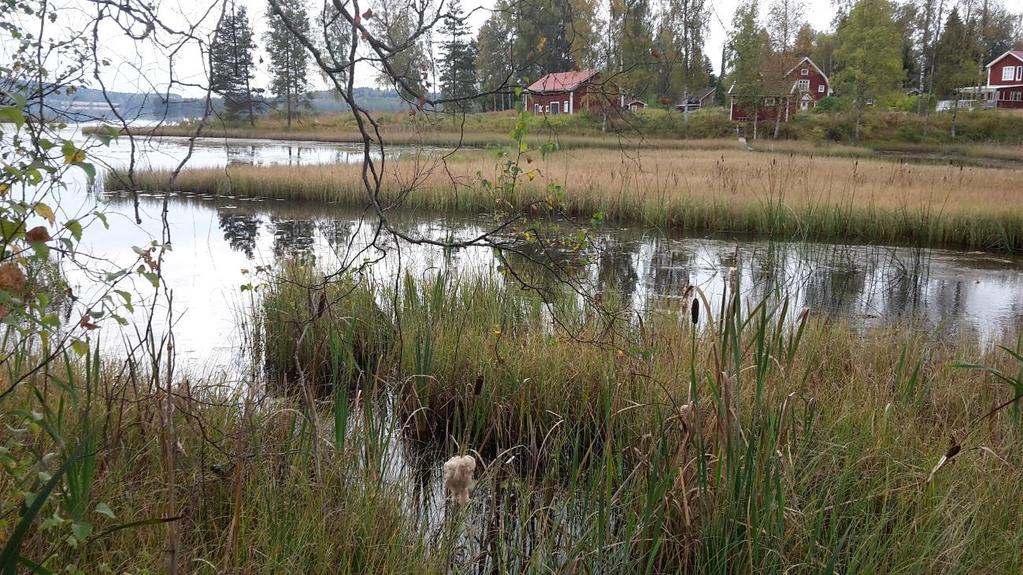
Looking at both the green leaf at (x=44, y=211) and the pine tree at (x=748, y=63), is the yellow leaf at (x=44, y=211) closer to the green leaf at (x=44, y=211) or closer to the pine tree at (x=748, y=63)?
the green leaf at (x=44, y=211)

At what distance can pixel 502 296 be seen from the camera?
18.9 feet

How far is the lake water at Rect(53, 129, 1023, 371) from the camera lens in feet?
21.0

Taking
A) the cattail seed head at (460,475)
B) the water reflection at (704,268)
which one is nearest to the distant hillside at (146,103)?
the cattail seed head at (460,475)

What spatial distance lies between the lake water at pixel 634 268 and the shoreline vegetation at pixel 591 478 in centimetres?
143

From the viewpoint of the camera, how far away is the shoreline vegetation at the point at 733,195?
37.2 ft

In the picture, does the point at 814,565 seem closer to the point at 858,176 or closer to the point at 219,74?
the point at 219,74

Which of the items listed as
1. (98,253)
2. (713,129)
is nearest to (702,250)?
(98,253)

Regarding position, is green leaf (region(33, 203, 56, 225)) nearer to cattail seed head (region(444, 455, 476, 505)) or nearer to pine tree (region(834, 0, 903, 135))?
cattail seed head (region(444, 455, 476, 505))

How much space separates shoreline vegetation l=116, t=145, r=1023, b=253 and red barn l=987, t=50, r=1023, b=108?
4038cm

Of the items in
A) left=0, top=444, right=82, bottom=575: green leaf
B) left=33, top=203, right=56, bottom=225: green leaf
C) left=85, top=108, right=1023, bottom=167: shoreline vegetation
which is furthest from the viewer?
left=85, top=108, right=1023, bottom=167: shoreline vegetation

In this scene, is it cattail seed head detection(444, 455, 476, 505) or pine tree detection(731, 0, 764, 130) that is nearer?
cattail seed head detection(444, 455, 476, 505)

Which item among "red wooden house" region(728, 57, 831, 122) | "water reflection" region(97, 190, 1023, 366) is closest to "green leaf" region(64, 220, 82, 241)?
"water reflection" region(97, 190, 1023, 366)

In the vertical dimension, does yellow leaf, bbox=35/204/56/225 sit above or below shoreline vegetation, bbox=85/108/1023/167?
below

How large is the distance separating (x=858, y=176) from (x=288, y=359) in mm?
13643
